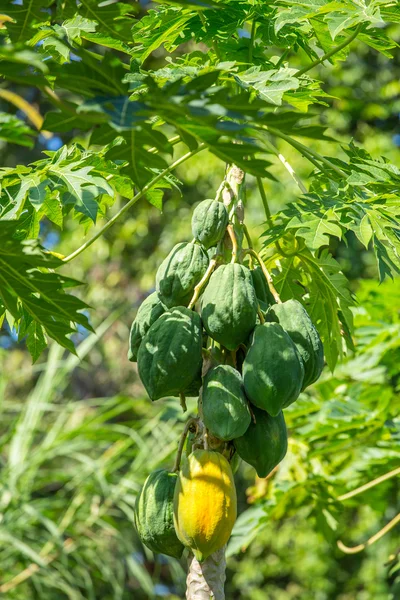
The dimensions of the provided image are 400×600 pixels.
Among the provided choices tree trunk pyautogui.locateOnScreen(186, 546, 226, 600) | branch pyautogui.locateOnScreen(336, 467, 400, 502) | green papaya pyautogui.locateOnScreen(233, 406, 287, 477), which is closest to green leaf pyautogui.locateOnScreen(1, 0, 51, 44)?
green papaya pyautogui.locateOnScreen(233, 406, 287, 477)

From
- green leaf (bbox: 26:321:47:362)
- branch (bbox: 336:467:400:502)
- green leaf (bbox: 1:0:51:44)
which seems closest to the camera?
green leaf (bbox: 1:0:51:44)

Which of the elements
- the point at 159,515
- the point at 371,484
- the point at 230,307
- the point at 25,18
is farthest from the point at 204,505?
the point at 371,484

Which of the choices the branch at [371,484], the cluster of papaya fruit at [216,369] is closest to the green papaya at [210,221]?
the cluster of papaya fruit at [216,369]

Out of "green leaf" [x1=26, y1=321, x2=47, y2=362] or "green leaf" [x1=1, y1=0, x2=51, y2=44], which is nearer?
"green leaf" [x1=1, y1=0, x2=51, y2=44]

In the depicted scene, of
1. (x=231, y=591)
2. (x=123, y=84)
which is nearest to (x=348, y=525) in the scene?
(x=231, y=591)

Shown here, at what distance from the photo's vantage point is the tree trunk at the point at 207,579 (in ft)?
3.76

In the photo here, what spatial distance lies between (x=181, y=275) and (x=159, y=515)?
14.0 inches

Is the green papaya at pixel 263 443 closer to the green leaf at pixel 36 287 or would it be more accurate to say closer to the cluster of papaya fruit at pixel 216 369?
the cluster of papaya fruit at pixel 216 369

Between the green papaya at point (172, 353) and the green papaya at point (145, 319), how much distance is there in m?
0.09

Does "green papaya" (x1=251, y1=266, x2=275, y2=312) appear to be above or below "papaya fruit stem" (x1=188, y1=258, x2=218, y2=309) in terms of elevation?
below

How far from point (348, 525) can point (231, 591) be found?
3.82 feet

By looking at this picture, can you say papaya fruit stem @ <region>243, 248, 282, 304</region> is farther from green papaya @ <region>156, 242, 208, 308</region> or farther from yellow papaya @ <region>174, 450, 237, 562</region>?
yellow papaya @ <region>174, 450, 237, 562</region>

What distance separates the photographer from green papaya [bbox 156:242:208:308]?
4.15 feet

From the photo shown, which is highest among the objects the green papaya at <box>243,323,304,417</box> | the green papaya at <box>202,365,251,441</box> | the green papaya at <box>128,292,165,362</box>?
the green papaya at <box>243,323,304,417</box>
